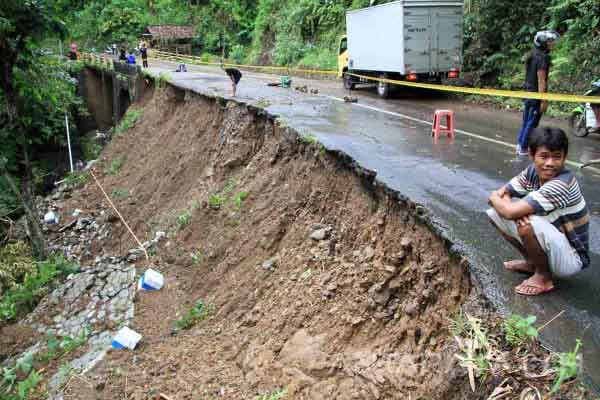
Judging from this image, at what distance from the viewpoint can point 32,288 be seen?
946 cm

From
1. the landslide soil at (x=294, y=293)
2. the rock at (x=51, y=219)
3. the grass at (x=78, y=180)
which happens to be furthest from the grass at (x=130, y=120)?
the landslide soil at (x=294, y=293)

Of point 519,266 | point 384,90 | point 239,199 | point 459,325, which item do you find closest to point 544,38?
point 519,266

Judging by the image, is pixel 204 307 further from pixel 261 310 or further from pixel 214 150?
pixel 214 150

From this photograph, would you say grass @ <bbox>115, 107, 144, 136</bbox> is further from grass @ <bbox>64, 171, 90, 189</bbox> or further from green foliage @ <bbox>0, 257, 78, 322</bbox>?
green foliage @ <bbox>0, 257, 78, 322</bbox>

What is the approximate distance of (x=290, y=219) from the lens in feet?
22.8

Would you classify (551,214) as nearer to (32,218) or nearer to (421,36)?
(32,218)

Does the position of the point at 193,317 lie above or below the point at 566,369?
below

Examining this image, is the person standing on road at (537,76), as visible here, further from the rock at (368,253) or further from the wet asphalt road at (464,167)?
the rock at (368,253)

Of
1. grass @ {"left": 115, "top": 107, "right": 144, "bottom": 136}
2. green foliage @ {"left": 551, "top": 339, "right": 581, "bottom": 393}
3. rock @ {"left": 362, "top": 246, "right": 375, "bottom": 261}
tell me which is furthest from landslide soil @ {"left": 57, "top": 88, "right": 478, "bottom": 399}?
grass @ {"left": 115, "top": 107, "right": 144, "bottom": 136}

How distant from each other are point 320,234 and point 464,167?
2.53m

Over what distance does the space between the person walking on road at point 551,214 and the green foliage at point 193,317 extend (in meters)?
4.12

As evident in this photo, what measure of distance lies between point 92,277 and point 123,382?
4.58 m

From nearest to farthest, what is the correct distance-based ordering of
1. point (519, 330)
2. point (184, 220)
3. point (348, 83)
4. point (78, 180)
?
point (519, 330) < point (184, 220) < point (78, 180) < point (348, 83)

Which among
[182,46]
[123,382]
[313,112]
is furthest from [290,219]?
[182,46]
